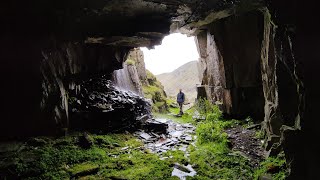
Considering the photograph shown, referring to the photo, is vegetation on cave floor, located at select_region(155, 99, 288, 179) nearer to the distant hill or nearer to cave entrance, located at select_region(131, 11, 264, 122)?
cave entrance, located at select_region(131, 11, 264, 122)

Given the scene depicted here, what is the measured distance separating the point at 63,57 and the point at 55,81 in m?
1.23

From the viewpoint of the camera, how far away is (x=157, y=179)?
7430 mm

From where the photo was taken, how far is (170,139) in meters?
12.8

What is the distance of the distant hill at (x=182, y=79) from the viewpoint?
2196 inches

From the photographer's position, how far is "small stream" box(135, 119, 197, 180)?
27.4 feet

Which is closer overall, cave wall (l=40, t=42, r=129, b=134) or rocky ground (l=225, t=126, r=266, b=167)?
rocky ground (l=225, t=126, r=266, b=167)

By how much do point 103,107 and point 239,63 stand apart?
7.40m

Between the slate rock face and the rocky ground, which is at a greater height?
the slate rock face

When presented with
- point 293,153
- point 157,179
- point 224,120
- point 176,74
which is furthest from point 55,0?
point 176,74

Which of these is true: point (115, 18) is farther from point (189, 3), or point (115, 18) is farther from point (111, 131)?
point (111, 131)

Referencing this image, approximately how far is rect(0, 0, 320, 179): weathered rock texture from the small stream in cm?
278

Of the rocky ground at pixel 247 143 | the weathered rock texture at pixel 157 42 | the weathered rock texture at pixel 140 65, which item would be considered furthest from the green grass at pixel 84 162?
the weathered rock texture at pixel 140 65

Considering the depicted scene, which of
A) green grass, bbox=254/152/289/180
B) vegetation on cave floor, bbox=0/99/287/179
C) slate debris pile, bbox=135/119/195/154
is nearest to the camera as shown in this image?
green grass, bbox=254/152/289/180

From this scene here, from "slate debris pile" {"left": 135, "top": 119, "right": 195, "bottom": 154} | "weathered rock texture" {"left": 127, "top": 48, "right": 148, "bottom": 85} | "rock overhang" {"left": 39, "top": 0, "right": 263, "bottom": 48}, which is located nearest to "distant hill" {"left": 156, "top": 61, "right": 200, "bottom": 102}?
"weathered rock texture" {"left": 127, "top": 48, "right": 148, "bottom": 85}
